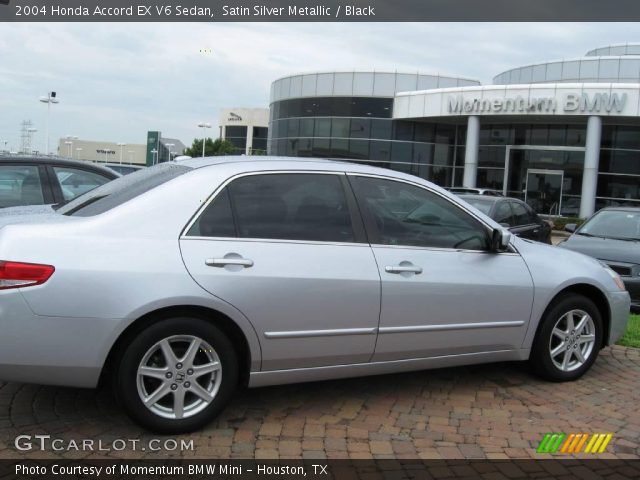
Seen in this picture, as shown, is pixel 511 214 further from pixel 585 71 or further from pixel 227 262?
pixel 585 71

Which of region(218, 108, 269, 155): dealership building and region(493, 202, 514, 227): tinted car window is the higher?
region(218, 108, 269, 155): dealership building

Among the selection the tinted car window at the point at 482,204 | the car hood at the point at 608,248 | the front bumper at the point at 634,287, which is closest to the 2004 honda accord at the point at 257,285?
the front bumper at the point at 634,287

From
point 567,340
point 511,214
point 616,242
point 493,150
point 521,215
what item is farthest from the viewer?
point 493,150

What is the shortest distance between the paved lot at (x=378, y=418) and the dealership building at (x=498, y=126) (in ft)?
84.6

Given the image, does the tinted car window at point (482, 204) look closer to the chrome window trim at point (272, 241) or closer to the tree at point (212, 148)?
the chrome window trim at point (272, 241)

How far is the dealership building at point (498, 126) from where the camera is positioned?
28266mm

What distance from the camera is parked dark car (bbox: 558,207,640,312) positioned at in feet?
25.0

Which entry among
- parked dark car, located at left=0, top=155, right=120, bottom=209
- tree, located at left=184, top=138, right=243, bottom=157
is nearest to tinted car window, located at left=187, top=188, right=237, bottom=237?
parked dark car, located at left=0, top=155, right=120, bottom=209

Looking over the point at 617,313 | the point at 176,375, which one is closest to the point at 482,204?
the point at 617,313

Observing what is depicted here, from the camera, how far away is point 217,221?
3.60m

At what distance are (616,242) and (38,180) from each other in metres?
7.24

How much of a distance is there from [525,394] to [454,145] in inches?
1255

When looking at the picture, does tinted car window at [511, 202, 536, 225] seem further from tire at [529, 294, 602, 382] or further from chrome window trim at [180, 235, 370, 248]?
chrome window trim at [180, 235, 370, 248]

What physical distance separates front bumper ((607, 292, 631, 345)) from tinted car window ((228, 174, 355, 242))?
7.99ft
